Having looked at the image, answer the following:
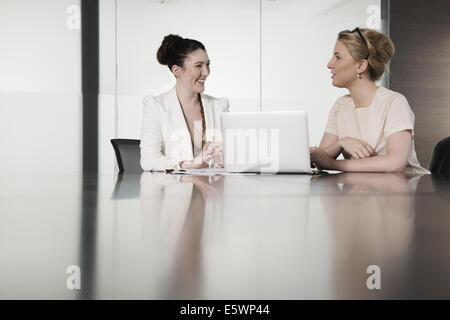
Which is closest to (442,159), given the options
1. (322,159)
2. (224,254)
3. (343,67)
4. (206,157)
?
(322,159)

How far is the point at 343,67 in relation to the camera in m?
2.65

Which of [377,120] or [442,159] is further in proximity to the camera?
[377,120]

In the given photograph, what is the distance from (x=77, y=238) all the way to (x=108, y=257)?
8 cm

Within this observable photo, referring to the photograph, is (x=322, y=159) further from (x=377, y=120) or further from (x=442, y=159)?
(x=442, y=159)

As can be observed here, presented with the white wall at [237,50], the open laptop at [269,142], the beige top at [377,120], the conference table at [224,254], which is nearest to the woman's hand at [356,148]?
the beige top at [377,120]

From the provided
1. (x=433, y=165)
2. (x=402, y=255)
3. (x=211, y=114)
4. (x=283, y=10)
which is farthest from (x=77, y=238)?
(x=283, y=10)

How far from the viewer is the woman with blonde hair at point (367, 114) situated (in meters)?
2.22

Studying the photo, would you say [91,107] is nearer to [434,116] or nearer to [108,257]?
[434,116]

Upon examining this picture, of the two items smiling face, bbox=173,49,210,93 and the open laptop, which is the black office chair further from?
smiling face, bbox=173,49,210,93

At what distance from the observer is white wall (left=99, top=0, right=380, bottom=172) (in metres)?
4.44

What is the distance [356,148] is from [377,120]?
269 mm

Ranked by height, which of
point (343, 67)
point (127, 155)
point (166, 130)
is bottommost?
point (127, 155)

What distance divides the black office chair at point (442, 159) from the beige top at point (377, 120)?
6cm

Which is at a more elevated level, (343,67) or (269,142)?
(343,67)
